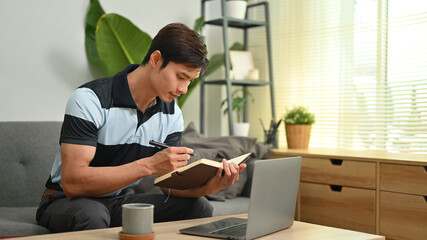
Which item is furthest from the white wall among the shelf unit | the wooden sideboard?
the wooden sideboard

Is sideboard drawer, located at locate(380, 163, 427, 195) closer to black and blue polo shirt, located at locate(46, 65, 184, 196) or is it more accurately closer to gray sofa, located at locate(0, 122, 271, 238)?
gray sofa, located at locate(0, 122, 271, 238)

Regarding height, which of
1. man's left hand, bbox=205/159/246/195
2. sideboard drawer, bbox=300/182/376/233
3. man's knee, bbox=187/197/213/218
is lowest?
sideboard drawer, bbox=300/182/376/233

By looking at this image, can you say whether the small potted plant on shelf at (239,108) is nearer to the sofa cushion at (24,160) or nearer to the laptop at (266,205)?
the sofa cushion at (24,160)

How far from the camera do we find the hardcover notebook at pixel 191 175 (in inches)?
60.0

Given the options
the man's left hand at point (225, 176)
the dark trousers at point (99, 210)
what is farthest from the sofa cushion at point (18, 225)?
the man's left hand at point (225, 176)

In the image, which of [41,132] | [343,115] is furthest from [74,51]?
[343,115]

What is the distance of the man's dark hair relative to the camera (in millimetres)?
1782

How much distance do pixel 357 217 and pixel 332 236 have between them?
1.30 metres

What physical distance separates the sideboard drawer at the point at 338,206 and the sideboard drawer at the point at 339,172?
0.04m

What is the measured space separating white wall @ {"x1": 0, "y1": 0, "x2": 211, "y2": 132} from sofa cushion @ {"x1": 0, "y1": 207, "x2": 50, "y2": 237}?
0.84 m

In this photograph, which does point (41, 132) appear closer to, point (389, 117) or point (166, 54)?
point (166, 54)

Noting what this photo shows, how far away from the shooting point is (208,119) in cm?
382

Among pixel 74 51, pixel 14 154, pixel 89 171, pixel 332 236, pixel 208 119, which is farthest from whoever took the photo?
pixel 208 119

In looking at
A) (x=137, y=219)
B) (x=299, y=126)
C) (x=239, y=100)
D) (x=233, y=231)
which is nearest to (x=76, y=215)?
(x=137, y=219)
